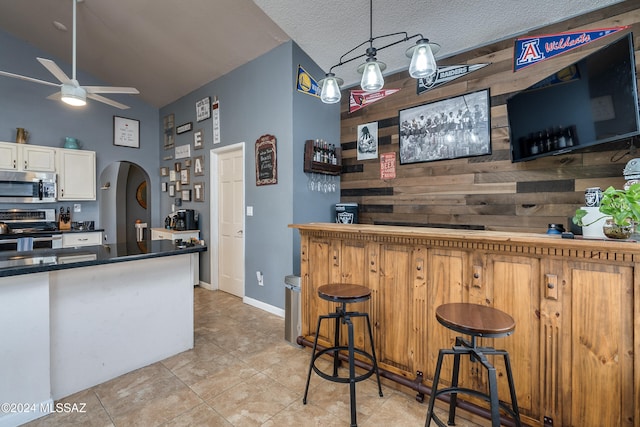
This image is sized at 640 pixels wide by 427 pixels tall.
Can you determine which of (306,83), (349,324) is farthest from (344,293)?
(306,83)

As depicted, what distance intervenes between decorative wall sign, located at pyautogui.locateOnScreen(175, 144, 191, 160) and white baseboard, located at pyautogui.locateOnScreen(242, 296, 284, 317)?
2.70 m

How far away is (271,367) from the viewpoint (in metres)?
2.42

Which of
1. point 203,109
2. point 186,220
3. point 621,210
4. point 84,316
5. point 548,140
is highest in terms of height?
point 203,109

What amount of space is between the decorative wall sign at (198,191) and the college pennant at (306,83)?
7.54 feet

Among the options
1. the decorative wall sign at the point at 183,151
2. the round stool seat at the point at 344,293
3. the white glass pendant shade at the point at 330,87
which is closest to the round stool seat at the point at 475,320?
the round stool seat at the point at 344,293

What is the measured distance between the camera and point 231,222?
4.37 m

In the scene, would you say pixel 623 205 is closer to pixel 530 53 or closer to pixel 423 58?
pixel 423 58

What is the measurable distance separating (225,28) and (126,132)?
10.8 ft

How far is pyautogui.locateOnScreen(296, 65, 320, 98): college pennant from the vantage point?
350 centimetres

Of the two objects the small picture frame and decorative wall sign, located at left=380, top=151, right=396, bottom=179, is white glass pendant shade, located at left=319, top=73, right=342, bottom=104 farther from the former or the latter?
the small picture frame

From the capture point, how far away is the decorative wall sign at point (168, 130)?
17.8ft

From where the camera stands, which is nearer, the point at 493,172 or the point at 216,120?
the point at 493,172

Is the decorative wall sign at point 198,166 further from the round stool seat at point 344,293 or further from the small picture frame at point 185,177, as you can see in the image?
the round stool seat at point 344,293

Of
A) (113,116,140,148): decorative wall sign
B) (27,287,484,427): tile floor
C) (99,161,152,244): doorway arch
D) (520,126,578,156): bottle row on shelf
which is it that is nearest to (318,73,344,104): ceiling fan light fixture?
(520,126,578,156): bottle row on shelf
